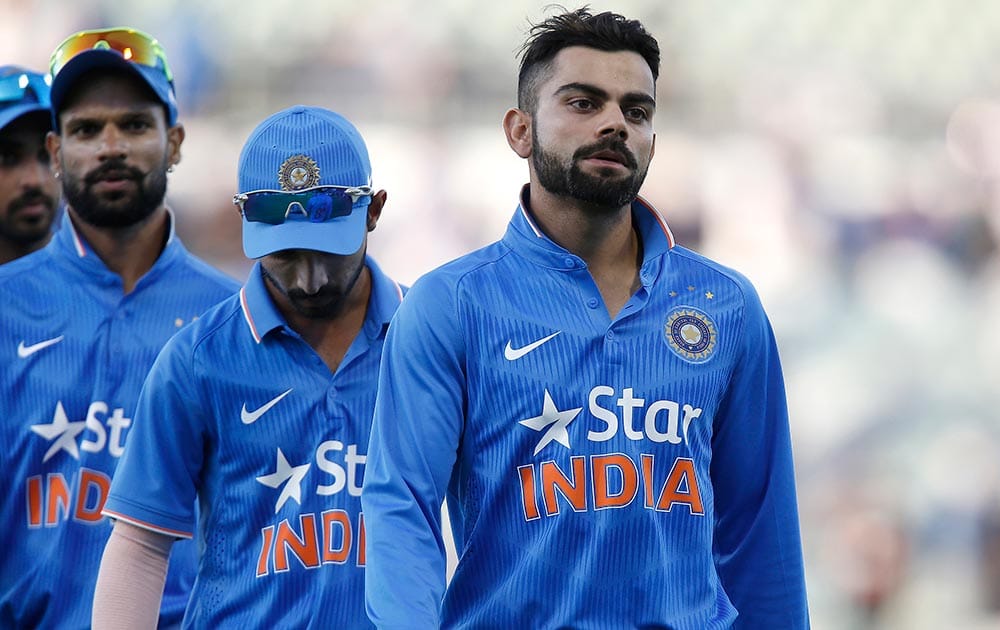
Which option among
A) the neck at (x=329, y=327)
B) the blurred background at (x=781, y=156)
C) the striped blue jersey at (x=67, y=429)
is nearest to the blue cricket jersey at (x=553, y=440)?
the neck at (x=329, y=327)

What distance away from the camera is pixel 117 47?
164 inches

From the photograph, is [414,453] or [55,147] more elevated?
[55,147]

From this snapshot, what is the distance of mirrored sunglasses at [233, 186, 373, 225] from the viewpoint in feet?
11.0

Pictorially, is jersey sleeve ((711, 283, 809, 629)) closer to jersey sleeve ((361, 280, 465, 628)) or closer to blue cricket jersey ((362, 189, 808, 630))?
blue cricket jersey ((362, 189, 808, 630))

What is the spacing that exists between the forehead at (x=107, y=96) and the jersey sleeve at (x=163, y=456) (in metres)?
1.03

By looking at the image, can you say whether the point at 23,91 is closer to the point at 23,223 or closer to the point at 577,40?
the point at 23,223

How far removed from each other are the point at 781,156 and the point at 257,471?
8.06 metres

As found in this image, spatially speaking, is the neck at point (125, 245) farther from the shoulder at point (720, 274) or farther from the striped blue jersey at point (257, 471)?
the shoulder at point (720, 274)

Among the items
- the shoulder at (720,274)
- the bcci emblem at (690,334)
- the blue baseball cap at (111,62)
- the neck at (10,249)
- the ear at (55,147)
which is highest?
the blue baseball cap at (111,62)

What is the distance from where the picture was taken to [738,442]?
3012 millimetres

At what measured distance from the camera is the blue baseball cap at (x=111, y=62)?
4.11 m

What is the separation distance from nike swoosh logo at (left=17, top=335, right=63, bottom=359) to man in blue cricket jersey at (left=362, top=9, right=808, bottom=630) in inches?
52.7

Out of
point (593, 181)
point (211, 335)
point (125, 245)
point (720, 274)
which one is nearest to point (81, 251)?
point (125, 245)

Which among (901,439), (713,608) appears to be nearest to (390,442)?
(713,608)
